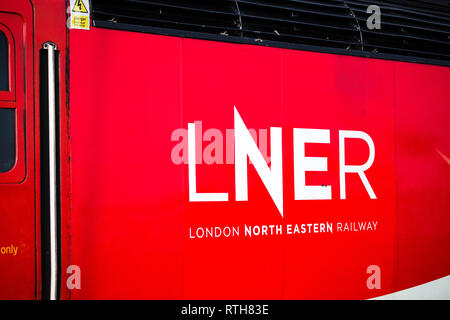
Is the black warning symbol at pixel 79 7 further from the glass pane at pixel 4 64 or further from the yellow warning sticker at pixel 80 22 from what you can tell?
the glass pane at pixel 4 64

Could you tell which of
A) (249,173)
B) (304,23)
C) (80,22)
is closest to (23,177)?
(80,22)

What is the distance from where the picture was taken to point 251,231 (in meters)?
2.73

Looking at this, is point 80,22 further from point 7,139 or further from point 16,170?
point 16,170

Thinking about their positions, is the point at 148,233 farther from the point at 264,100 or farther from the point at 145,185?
the point at 264,100

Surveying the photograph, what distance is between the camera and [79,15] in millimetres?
2432

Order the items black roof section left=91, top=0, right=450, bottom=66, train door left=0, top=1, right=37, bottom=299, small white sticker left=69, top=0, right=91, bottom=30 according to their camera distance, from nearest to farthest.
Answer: train door left=0, top=1, right=37, bottom=299 < small white sticker left=69, top=0, right=91, bottom=30 < black roof section left=91, top=0, right=450, bottom=66

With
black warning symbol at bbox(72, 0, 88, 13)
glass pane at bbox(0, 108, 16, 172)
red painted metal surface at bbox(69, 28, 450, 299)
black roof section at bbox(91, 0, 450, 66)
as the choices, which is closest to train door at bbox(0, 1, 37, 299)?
glass pane at bbox(0, 108, 16, 172)

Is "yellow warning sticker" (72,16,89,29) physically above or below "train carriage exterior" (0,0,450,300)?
above

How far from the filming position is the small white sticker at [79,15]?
95.1 inches

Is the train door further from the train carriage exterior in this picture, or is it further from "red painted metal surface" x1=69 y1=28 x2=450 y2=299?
"red painted metal surface" x1=69 y1=28 x2=450 y2=299

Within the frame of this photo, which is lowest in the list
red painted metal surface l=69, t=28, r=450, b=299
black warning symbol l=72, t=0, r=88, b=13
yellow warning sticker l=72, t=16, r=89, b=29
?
red painted metal surface l=69, t=28, r=450, b=299

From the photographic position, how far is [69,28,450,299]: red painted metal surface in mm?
2438
